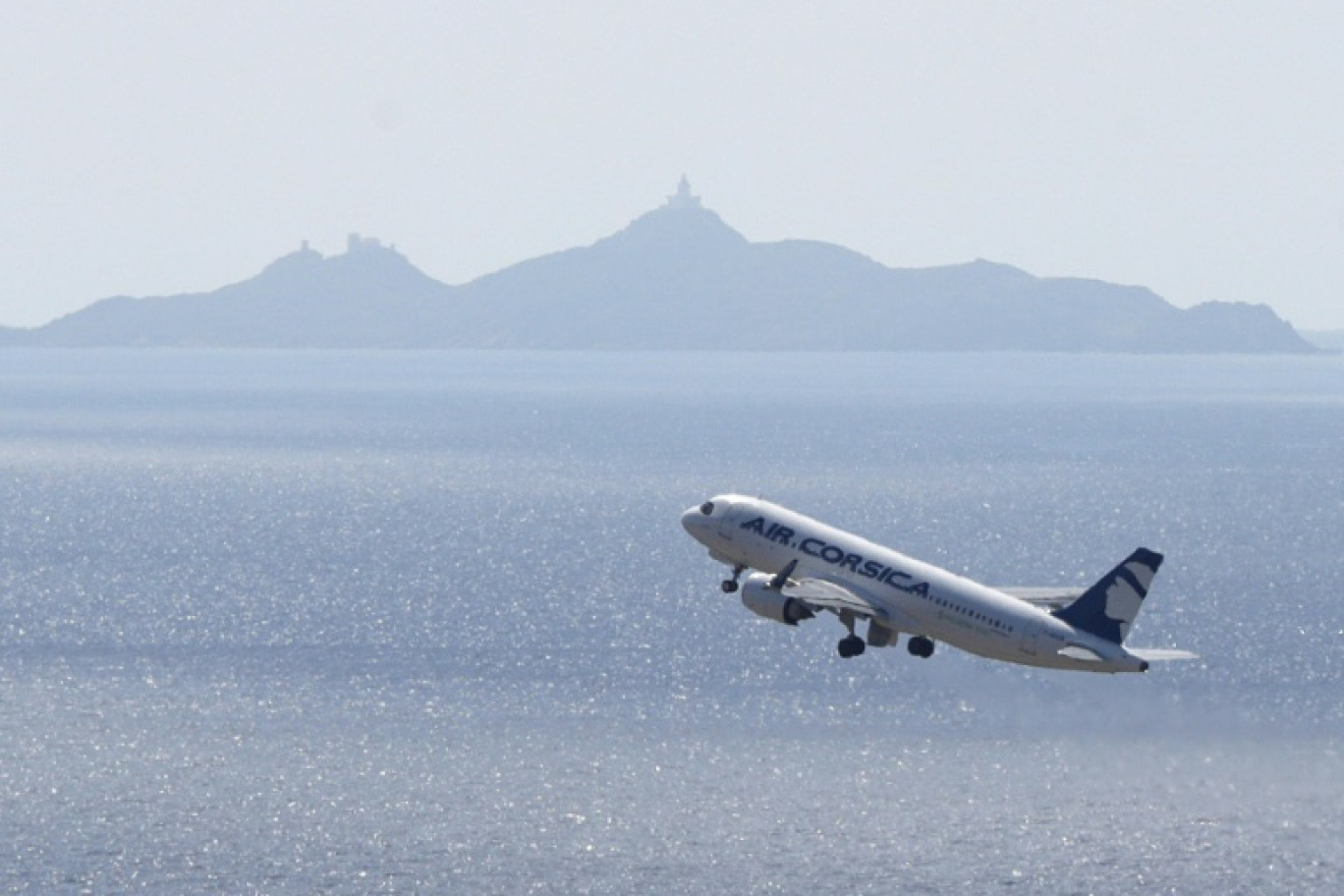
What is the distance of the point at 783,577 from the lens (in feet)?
363

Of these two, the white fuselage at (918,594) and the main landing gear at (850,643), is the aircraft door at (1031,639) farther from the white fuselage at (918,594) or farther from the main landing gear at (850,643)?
the main landing gear at (850,643)

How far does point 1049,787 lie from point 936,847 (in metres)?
16.8


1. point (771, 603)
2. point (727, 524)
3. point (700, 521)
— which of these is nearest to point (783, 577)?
point (771, 603)

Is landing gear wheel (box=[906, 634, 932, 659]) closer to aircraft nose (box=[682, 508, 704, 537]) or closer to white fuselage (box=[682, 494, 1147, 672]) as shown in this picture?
white fuselage (box=[682, 494, 1147, 672])

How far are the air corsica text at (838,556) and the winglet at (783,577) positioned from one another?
869 millimetres

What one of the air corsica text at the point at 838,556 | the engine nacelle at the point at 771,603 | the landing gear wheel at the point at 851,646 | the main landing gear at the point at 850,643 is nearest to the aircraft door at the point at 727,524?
the air corsica text at the point at 838,556

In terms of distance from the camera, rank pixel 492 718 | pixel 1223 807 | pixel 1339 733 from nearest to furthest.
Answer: pixel 1223 807 → pixel 1339 733 → pixel 492 718

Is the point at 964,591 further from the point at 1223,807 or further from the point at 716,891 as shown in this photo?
the point at 1223,807

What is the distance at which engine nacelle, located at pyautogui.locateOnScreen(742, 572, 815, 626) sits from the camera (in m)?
109

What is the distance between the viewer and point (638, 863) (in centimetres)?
14800

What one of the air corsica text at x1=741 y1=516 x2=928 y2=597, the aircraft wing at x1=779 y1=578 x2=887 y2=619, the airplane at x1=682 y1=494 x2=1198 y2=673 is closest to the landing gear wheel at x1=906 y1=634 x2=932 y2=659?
the airplane at x1=682 y1=494 x2=1198 y2=673

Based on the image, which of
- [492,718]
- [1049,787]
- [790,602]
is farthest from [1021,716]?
[790,602]

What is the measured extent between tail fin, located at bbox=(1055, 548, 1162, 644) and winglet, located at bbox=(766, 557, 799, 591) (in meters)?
15.3

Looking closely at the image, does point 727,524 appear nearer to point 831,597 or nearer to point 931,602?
point 831,597
